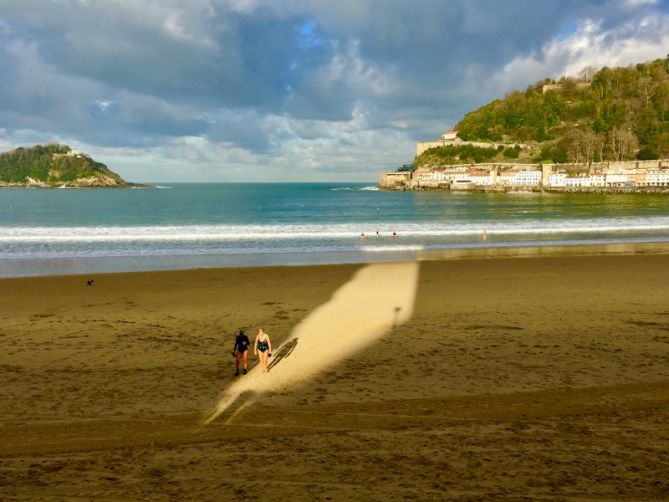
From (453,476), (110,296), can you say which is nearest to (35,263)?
(110,296)

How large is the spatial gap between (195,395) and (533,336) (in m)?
7.19

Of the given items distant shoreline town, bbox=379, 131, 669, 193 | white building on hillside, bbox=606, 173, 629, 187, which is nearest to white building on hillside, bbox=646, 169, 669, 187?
distant shoreline town, bbox=379, 131, 669, 193

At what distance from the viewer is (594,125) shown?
17512 centimetres

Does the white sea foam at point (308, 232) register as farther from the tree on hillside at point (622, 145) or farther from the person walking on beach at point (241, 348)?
the tree on hillside at point (622, 145)

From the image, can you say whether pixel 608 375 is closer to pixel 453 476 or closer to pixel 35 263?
pixel 453 476

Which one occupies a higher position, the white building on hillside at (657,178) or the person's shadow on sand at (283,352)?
the white building on hillside at (657,178)

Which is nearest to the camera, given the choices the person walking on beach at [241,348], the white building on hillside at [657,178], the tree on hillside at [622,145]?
the person walking on beach at [241,348]

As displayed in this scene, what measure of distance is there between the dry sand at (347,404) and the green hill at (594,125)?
→ 159 m

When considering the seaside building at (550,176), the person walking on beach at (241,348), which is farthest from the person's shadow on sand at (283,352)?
A: the seaside building at (550,176)

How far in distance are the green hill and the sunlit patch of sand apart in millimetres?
154975

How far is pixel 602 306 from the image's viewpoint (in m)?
14.1

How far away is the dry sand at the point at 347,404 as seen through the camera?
5621mm

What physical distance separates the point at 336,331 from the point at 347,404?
4.17m

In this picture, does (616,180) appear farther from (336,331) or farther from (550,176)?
(336,331)
